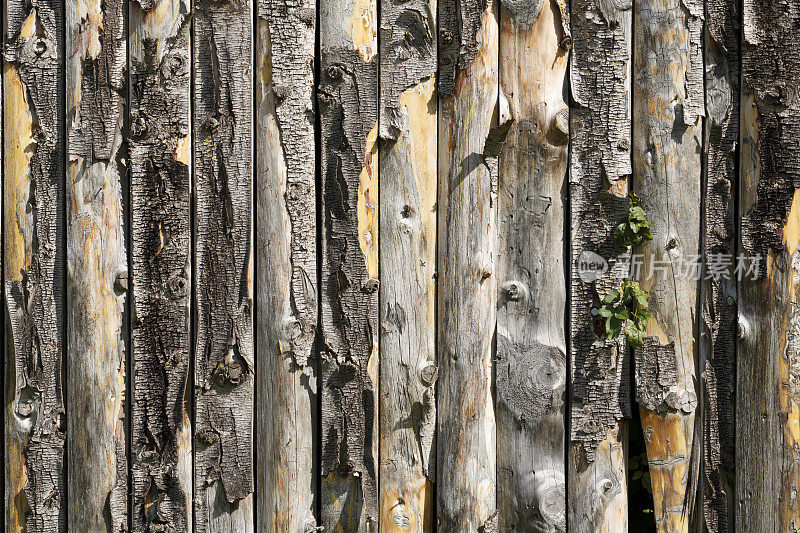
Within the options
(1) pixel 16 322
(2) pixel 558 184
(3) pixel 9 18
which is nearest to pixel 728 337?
(2) pixel 558 184

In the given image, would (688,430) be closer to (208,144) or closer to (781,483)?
(781,483)

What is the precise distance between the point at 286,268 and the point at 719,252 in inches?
68.8

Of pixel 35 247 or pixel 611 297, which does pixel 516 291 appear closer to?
pixel 611 297

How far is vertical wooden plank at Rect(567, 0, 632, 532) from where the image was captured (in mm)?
2590

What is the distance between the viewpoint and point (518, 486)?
2.67 meters

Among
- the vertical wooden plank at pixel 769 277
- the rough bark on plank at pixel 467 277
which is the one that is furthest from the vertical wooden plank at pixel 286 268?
the vertical wooden plank at pixel 769 277

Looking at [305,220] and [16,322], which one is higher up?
[305,220]

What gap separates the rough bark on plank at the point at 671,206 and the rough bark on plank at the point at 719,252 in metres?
0.04

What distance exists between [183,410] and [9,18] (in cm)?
173

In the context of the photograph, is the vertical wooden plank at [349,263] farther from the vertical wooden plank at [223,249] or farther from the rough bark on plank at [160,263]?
the rough bark on plank at [160,263]

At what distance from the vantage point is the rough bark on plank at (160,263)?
2586mm

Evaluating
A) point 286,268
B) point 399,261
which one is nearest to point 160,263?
point 286,268

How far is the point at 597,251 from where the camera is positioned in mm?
2635

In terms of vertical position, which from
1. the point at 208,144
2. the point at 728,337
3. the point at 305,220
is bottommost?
the point at 728,337
